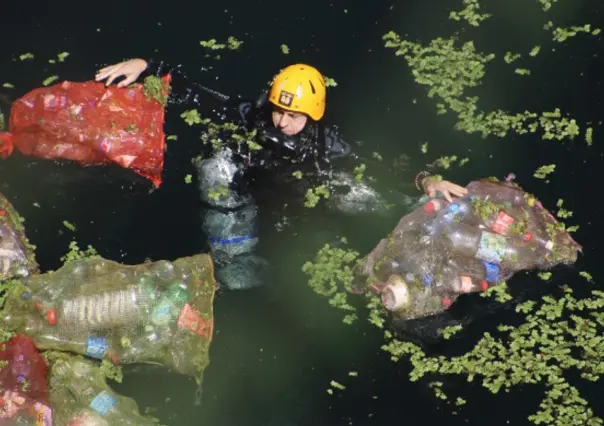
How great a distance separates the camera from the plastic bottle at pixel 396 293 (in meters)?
6.78

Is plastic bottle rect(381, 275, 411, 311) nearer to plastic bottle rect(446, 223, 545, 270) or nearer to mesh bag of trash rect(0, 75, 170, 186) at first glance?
plastic bottle rect(446, 223, 545, 270)

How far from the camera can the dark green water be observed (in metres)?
6.89

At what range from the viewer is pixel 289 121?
278 inches

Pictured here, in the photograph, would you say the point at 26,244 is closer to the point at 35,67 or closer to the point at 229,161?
the point at 229,161

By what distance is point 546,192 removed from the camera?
26.5 ft

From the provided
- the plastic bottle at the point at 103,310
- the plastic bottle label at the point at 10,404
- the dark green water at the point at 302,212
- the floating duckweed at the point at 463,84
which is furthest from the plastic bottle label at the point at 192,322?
the floating duckweed at the point at 463,84

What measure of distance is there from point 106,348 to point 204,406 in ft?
3.08

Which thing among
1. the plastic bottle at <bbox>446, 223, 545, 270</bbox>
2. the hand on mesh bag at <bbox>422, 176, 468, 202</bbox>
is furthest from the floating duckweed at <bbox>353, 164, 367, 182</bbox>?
the plastic bottle at <bbox>446, 223, 545, 270</bbox>

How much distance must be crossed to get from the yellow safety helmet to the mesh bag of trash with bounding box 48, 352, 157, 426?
8.53 ft

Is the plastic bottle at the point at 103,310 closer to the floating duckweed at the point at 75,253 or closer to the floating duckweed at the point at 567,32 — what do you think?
the floating duckweed at the point at 75,253

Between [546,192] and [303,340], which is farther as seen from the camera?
[546,192]

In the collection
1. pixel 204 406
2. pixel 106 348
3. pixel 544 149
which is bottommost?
pixel 204 406

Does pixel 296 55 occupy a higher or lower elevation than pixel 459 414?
higher

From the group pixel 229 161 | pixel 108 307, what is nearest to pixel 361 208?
pixel 229 161
